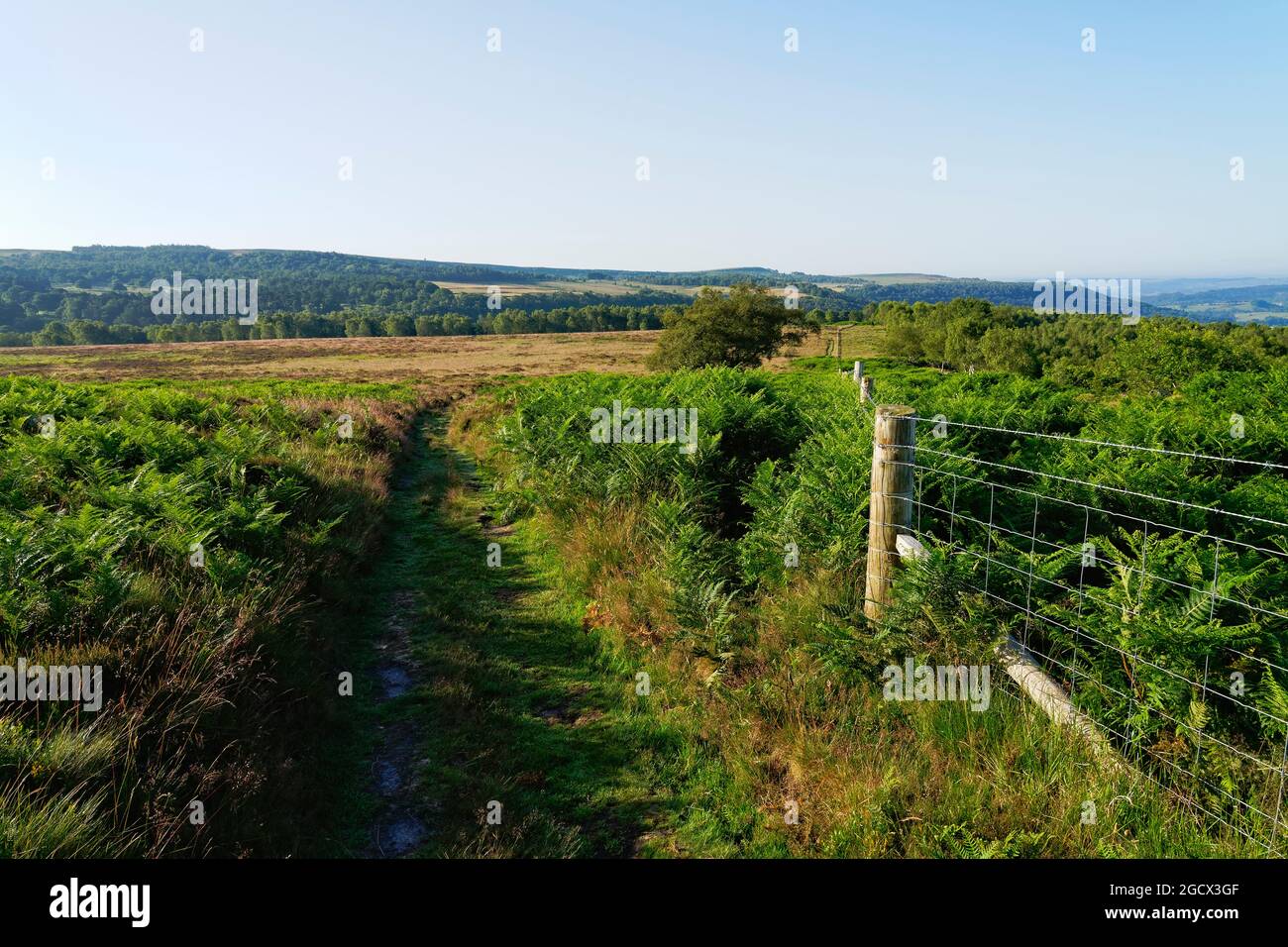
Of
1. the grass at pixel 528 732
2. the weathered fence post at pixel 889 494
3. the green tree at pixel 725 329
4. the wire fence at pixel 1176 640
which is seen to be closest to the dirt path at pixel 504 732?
the grass at pixel 528 732

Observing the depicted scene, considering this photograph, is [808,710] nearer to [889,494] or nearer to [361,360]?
[889,494]

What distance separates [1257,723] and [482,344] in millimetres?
96370

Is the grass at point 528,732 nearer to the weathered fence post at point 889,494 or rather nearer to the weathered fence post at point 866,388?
the weathered fence post at point 889,494

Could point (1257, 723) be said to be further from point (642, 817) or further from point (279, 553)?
point (279, 553)

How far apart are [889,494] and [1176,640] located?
2.19m

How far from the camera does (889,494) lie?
5.48 meters

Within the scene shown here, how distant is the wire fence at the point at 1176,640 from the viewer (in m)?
3.37

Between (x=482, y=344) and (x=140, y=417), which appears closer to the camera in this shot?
(x=140, y=417)

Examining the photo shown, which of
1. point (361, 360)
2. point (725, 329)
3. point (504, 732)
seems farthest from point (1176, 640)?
point (361, 360)

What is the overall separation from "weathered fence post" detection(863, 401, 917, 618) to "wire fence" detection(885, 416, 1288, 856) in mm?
130

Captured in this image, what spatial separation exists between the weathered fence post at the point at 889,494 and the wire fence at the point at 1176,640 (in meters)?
0.13

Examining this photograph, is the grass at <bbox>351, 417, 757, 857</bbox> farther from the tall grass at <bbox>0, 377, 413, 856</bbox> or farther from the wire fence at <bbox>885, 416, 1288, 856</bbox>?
the wire fence at <bbox>885, 416, 1288, 856</bbox>
